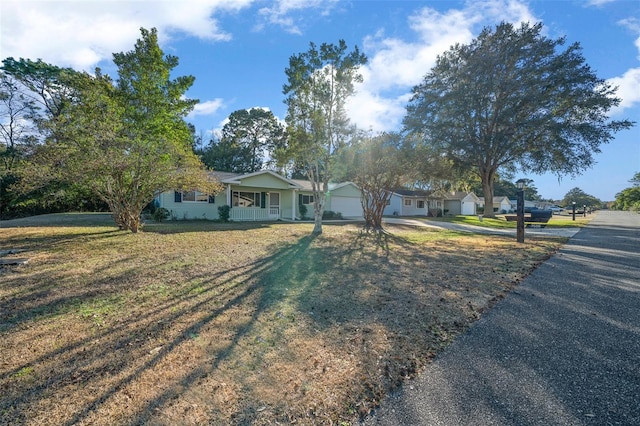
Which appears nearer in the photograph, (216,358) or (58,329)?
(216,358)

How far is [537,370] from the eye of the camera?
277 centimetres

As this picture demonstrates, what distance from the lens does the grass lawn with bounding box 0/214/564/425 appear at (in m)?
2.33

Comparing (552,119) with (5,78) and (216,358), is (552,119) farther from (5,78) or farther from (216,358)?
(5,78)

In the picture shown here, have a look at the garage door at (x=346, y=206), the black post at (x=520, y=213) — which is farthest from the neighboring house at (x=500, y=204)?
the black post at (x=520, y=213)

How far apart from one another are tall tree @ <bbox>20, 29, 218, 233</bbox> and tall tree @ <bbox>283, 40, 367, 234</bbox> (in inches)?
164

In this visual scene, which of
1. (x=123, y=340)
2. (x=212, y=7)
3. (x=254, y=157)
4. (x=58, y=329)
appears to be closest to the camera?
(x=123, y=340)

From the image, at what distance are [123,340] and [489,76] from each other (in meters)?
28.6

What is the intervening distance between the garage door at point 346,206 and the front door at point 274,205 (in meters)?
5.79

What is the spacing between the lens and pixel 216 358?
2.99 metres

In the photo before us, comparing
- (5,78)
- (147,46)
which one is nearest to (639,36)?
(147,46)

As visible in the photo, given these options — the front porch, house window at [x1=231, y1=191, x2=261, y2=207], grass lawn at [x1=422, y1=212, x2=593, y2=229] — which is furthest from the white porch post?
grass lawn at [x1=422, y1=212, x2=593, y2=229]

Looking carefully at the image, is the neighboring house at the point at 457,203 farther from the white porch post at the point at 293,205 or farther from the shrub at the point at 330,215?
the white porch post at the point at 293,205

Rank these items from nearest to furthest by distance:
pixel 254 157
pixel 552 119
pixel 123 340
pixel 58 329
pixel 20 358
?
pixel 20 358 < pixel 123 340 < pixel 58 329 < pixel 552 119 < pixel 254 157

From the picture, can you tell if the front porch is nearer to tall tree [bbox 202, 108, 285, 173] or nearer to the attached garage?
the attached garage
